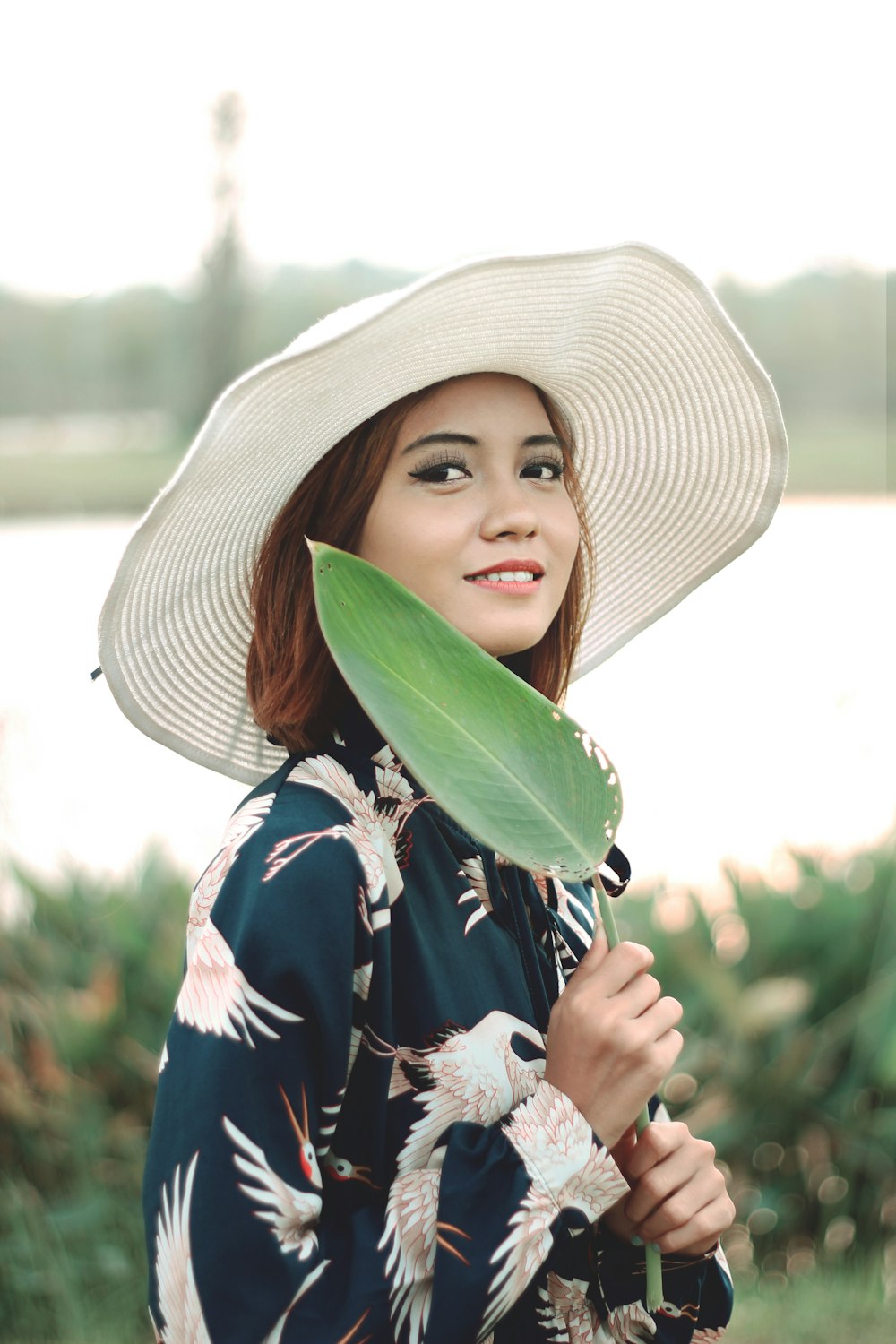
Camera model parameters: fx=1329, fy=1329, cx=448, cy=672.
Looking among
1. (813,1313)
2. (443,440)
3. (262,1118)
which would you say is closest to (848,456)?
(813,1313)

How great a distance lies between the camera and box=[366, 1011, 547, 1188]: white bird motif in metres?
0.98

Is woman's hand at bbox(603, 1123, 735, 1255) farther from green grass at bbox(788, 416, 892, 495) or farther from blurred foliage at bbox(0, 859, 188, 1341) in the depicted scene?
green grass at bbox(788, 416, 892, 495)

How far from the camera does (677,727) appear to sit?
489cm

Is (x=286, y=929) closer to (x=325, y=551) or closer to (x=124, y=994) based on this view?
(x=325, y=551)

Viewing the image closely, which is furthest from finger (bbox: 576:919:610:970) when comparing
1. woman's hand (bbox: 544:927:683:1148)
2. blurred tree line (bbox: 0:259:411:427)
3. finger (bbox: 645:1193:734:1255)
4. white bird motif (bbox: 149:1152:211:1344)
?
blurred tree line (bbox: 0:259:411:427)

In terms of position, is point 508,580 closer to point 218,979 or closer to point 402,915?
point 402,915

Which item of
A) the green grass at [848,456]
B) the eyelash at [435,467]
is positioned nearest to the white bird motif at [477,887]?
the eyelash at [435,467]

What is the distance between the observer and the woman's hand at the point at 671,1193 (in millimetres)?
1039

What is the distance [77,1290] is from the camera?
79.0 inches

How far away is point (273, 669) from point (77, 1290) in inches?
52.1

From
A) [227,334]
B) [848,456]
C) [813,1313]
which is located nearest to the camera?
[813,1313]

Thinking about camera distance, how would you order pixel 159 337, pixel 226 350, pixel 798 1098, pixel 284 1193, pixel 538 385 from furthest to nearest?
pixel 159 337, pixel 226 350, pixel 798 1098, pixel 538 385, pixel 284 1193

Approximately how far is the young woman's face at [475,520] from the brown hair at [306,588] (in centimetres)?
2

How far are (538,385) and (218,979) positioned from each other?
0.64 metres
